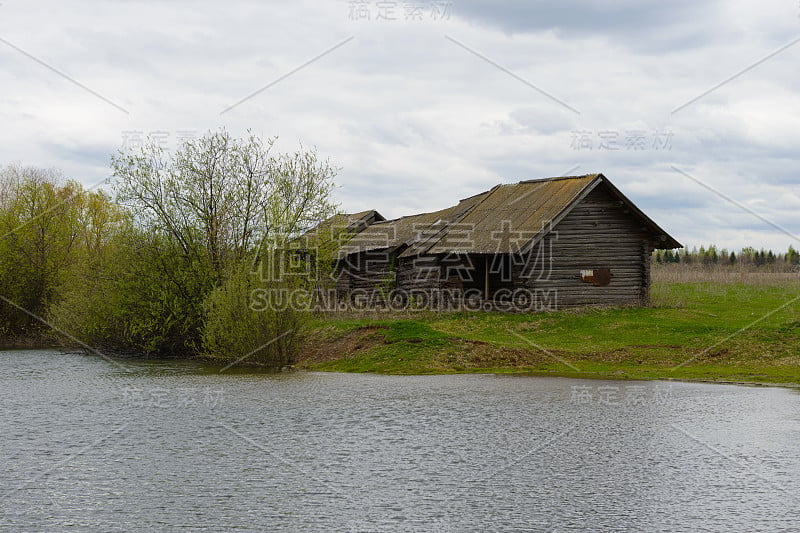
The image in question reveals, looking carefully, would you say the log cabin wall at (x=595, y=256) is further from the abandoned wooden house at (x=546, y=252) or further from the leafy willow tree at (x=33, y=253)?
the leafy willow tree at (x=33, y=253)

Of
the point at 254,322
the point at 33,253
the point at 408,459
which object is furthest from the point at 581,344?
the point at 33,253

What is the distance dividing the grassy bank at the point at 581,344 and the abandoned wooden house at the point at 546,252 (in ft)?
6.58

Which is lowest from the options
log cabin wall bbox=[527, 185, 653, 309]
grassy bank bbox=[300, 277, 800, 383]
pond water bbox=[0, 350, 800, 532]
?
pond water bbox=[0, 350, 800, 532]

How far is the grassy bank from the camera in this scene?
23.6 metres

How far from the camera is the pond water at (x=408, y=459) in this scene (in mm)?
8906

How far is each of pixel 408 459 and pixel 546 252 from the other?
26.4 m

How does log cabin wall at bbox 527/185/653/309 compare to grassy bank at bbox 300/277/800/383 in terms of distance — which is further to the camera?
log cabin wall at bbox 527/185/653/309

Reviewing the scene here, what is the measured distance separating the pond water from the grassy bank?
153 inches

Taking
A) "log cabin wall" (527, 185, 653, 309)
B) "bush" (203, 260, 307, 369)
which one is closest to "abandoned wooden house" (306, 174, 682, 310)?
"log cabin wall" (527, 185, 653, 309)

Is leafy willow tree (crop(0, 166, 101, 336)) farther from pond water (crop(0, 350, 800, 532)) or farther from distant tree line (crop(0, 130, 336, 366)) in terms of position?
pond water (crop(0, 350, 800, 532))

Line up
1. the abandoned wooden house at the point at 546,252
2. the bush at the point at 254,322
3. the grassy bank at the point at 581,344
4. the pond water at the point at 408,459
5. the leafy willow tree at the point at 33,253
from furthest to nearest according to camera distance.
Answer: the leafy willow tree at the point at 33,253
the abandoned wooden house at the point at 546,252
the bush at the point at 254,322
the grassy bank at the point at 581,344
the pond water at the point at 408,459

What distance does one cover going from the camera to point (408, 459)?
11727 millimetres

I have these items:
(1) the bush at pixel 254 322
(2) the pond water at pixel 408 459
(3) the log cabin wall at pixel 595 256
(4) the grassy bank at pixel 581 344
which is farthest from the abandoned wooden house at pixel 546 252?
(2) the pond water at pixel 408 459

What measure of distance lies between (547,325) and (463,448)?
20.3m
